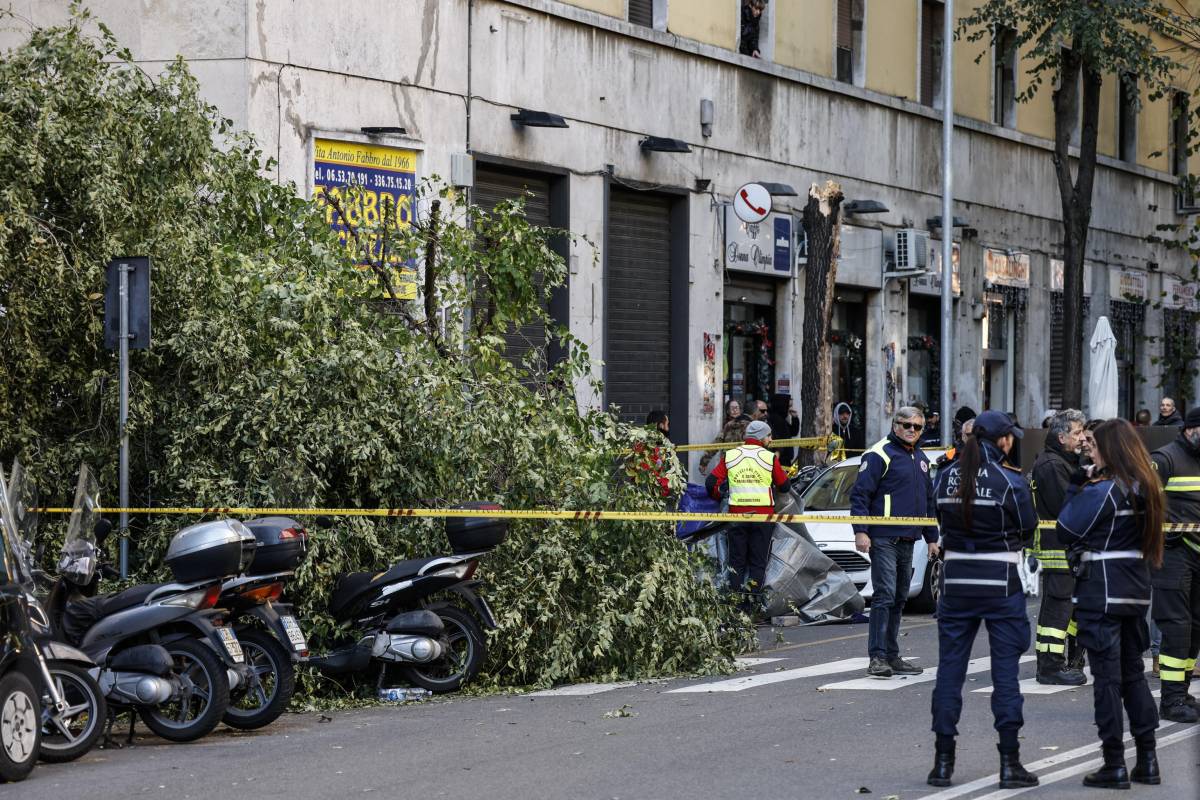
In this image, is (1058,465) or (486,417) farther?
(486,417)

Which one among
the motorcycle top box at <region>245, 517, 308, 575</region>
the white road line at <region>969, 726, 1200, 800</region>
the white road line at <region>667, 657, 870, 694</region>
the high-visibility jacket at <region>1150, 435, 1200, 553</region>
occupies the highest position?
the high-visibility jacket at <region>1150, 435, 1200, 553</region>

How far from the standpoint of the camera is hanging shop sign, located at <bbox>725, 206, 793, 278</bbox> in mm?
27000

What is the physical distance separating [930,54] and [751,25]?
594cm

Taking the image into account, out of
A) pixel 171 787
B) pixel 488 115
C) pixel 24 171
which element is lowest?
pixel 171 787

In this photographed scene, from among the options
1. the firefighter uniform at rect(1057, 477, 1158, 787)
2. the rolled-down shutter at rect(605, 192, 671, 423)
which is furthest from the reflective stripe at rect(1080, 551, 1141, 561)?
the rolled-down shutter at rect(605, 192, 671, 423)

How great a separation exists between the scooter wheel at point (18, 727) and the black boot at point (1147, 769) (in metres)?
5.26

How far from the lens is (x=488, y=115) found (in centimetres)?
2261

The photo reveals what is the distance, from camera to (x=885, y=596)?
511 inches

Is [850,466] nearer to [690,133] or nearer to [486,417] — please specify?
[486,417]

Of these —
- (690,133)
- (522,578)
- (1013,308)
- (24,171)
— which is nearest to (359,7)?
(690,133)

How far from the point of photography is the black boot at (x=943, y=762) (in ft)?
29.1

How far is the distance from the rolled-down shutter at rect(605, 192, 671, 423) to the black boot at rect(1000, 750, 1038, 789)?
16.1 meters

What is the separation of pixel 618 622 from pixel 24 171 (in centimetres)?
506

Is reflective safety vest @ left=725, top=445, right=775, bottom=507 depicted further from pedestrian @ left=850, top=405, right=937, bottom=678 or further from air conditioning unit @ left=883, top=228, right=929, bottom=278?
air conditioning unit @ left=883, top=228, right=929, bottom=278
